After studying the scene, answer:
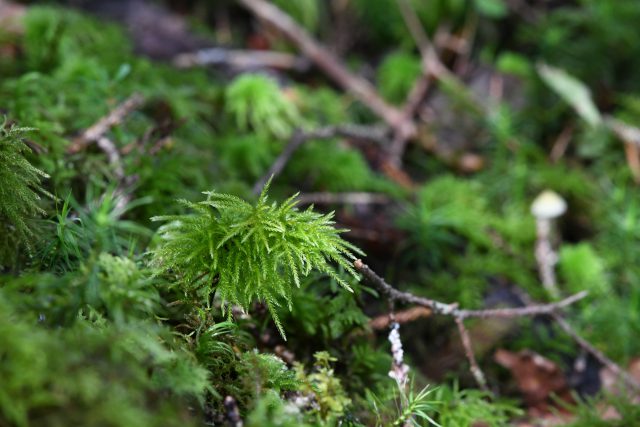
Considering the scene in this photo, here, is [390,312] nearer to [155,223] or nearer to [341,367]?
[341,367]

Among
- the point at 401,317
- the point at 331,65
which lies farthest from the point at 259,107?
the point at 401,317

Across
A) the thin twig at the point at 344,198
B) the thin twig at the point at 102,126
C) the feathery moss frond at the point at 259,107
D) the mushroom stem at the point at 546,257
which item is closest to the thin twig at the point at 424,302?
the mushroom stem at the point at 546,257

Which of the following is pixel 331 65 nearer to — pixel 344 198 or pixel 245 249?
pixel 344 198

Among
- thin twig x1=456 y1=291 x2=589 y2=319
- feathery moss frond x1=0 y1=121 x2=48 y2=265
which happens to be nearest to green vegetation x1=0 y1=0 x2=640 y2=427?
feathery moss frond x1=0 y1=121 x2=48 y2=265

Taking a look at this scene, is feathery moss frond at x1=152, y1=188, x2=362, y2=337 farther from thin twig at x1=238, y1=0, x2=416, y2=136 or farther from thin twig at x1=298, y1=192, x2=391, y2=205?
thin twig at x1=238, y1=0, x2=416, y2=136

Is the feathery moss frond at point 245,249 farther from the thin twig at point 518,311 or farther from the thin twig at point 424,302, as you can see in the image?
the thin twig at point 518,311
